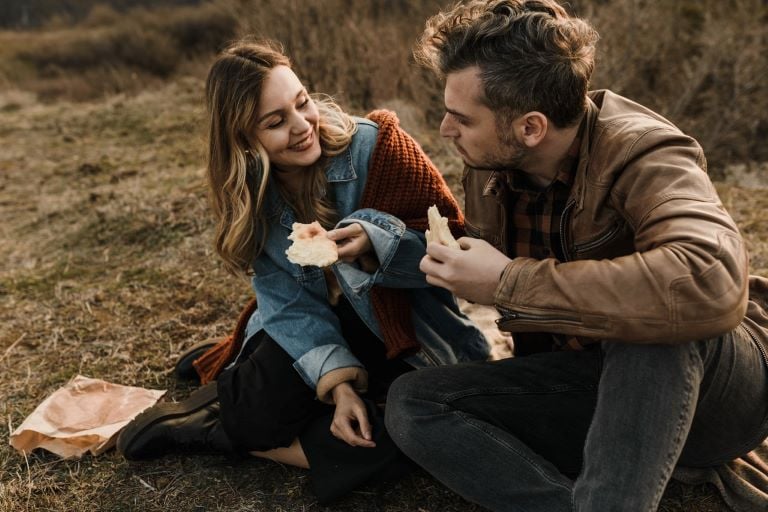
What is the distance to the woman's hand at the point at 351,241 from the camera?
2168 millimetres

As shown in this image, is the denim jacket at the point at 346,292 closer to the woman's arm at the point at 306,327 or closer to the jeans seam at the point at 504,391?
the woman's arm at the point at 306,327

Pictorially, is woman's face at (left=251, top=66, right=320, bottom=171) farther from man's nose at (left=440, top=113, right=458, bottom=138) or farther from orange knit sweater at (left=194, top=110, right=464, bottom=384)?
man's nose at (left=440, top=113, right=458, bottom=138)

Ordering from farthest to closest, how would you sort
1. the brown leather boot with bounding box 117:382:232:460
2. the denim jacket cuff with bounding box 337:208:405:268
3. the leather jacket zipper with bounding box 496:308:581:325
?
the brown leather boot with bounding box 117:382:232:460, the denim jacket cuff with bounding box 337:208:405:268, the leather jacket zipper with bounding box 496:308:581:325

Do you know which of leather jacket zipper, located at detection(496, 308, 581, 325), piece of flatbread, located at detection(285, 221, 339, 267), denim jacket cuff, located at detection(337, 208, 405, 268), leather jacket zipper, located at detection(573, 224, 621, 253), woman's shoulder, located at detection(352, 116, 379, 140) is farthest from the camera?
woman's shoulder, located at detection(352, 116, 379, 140)

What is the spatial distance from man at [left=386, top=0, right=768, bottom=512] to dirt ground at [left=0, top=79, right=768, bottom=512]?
401 mm

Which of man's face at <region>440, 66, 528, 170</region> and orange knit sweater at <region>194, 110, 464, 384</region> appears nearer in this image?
man's face at <region>440, 66, 528, 170</region>

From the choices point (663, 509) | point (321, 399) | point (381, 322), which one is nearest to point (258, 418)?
point (321, 399)

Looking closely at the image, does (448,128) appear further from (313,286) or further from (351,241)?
(313,286)

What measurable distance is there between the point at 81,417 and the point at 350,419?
1.18m

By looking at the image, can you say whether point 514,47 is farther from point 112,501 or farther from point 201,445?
point 112,501

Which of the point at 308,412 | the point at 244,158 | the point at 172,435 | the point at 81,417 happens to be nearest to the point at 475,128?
the point at 244,158

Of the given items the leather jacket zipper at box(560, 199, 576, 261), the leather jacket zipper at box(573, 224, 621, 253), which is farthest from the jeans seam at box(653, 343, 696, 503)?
the leather jacket zipper at box(560, 199, 576, 261)

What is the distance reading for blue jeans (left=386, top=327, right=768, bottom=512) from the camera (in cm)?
153

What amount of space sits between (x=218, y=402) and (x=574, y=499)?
141 centimetres
